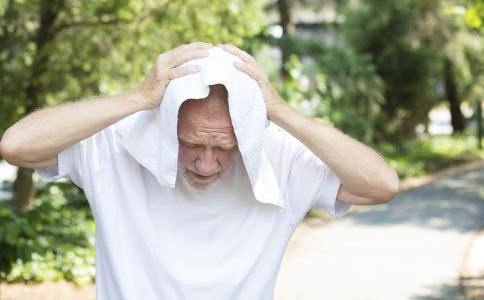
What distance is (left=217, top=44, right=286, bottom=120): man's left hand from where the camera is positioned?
188 cm

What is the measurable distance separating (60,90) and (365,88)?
6.82m

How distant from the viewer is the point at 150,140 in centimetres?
194

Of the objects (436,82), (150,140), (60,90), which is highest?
(150,140)

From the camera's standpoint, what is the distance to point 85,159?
2.02 metres

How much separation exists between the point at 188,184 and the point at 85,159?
31 centimetres

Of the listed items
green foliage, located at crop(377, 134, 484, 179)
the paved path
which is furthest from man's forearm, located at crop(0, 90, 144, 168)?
green foliage, located at crop(377, 134, 484, 179)

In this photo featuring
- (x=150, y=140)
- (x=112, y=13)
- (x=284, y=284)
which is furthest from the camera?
(x=112, y=13)

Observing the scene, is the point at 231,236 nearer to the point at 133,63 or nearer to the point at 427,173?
the point at 133,63

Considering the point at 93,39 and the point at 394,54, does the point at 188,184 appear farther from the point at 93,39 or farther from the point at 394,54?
the point at 394,54

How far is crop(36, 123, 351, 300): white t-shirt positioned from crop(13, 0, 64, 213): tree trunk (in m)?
5.45

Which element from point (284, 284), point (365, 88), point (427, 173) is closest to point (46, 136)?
point (284, 284)

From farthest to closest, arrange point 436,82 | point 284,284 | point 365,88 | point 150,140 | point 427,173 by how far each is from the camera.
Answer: point 436,82 < point 427,173 < point 365,88 < point 284,284 < point 150,140

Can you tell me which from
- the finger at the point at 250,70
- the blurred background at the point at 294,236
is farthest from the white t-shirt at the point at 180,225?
the blurred background at the point at 294,236

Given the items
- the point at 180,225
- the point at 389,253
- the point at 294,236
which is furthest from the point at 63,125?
the point at 294,236
